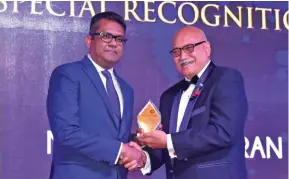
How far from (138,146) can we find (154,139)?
145 mm

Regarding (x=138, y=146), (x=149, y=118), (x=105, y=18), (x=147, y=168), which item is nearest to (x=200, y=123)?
(x=149, y=118)

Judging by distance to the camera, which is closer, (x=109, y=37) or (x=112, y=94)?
(x=112, y=94)

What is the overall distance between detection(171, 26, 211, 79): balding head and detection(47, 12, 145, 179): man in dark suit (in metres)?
0.47

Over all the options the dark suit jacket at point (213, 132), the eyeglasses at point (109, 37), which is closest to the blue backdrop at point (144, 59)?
the eyeglasses at point (109, 37)

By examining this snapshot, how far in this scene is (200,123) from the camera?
3582 mm

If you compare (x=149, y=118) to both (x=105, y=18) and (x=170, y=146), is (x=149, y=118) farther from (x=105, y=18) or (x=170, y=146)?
(x=105, y=18)

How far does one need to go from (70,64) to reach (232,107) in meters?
1.26

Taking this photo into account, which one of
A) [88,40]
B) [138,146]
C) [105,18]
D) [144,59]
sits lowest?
[138,146]

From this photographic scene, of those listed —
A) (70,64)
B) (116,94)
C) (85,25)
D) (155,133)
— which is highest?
(85,25)

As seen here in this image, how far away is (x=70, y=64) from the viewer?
12.5ft

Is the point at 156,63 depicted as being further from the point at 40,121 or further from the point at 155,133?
the point at 40,121

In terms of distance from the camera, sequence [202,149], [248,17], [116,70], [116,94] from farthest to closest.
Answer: [248,17], [116,70], [116,94], [202,149]

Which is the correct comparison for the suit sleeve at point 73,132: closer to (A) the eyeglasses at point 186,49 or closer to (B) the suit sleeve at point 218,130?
(B) the suit sleeve at point 218,130

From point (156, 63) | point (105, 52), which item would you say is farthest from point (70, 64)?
point (156, 63)
